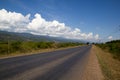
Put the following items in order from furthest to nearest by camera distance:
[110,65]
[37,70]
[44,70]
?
[110,65] < [44,70] < [37,70]

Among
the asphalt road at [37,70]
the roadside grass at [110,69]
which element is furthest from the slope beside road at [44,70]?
the roadside grass at [110,69]

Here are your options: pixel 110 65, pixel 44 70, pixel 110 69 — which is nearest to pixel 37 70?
pixel 44 70

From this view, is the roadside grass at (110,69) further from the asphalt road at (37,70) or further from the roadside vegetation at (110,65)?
the asphalt road at (37,70)

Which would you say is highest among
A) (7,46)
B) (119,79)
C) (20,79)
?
(7,46)

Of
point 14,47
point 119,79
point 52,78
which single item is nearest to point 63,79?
point 52,78

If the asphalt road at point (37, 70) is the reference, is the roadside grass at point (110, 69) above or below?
below

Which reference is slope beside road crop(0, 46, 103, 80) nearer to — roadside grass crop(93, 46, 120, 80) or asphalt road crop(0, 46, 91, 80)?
asphalt road crop(0, 46, 91, 80)

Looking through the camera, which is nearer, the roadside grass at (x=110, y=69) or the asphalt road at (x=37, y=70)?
the asphalt road at (x=37, y=70)

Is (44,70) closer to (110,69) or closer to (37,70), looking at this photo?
(37,70)

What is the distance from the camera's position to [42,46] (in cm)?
4406

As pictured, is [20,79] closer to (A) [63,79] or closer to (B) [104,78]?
(A) [63,79]

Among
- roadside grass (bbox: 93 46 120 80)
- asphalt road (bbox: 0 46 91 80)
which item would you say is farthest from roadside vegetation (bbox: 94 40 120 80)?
asphalt road (bbox: 0 46 91 80)

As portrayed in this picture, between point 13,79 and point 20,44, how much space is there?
74.4 ft

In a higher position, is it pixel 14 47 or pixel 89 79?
pixel 14 47
